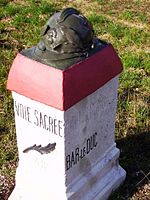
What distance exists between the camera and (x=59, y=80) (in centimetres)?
327

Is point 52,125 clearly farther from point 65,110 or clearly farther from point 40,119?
point 65,110

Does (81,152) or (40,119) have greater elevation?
(40,119)

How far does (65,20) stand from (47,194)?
1489 millimetres

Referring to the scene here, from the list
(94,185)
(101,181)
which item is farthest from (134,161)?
(94,185)

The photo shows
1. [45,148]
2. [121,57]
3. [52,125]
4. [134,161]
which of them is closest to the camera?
[52,125]

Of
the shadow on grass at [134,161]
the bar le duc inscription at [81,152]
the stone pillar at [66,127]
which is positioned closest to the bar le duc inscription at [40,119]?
the stone pillar at [66,127]

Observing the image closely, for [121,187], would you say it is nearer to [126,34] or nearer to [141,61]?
[141,61]

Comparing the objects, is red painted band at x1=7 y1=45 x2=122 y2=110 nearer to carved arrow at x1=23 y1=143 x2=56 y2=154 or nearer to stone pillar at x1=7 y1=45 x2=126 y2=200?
stone pillar at x1=7 y1=45 x2=126 y2=200

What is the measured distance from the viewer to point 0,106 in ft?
18.3

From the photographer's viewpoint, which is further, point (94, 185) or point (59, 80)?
point (94, 185)

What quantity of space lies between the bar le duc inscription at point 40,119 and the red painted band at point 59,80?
15 centimetres

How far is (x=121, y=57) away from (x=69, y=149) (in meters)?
3.31

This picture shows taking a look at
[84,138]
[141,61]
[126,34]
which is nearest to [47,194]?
[84,138]

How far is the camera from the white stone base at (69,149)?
3.54 m
